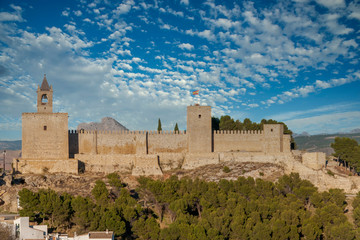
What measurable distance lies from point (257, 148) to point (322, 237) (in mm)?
16466

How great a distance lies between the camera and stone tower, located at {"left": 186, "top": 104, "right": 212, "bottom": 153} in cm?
3881

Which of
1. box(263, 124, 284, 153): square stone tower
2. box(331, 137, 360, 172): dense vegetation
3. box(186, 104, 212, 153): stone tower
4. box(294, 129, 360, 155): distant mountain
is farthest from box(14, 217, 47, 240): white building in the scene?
box(294, 129, 360, 155): distant mountain

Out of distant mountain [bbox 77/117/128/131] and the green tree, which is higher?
distant mountain [bbox 77/117/128/131]

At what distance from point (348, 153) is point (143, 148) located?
2495 centimetres

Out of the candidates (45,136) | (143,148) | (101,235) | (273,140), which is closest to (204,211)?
(101,235)

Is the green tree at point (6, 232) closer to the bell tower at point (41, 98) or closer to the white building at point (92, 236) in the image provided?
the white building at point (92, 236)

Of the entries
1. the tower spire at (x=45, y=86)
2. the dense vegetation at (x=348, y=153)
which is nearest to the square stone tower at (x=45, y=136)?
the tower spire at (x=45, y=86)

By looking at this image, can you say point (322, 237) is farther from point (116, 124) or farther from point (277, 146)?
point (116, 124)

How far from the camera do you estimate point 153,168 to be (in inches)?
1476

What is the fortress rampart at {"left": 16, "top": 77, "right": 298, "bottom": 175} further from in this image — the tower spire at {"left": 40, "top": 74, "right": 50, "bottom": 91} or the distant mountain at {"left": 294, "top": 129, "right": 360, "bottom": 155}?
the distant mountain at {"left": 294, "top": 129, "right": 360, "bottom": 155}

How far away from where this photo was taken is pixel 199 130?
38.9 m

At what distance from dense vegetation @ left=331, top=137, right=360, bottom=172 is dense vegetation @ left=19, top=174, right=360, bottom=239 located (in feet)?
34.9

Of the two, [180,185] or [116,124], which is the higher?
[116,124]

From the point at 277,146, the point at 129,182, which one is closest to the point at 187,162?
the point at 129,182
